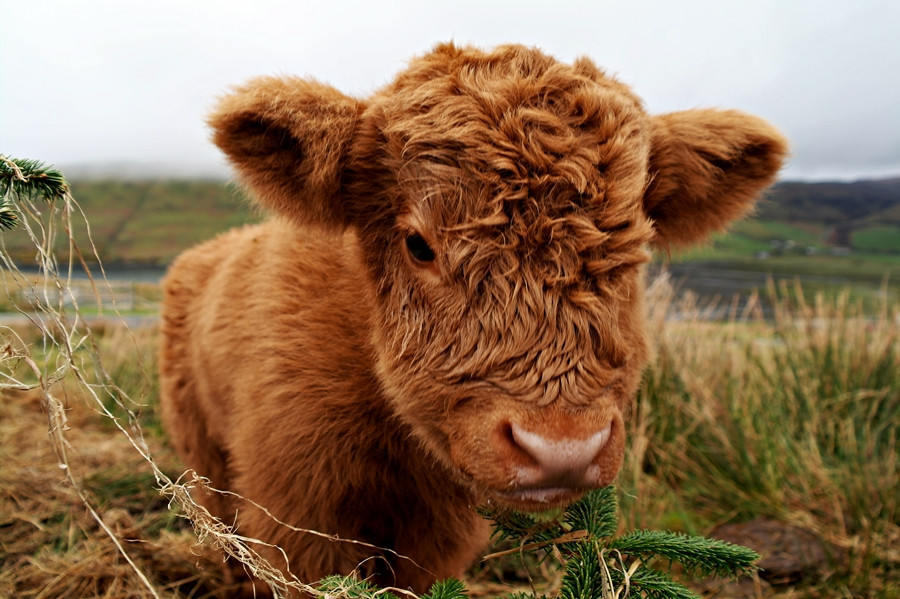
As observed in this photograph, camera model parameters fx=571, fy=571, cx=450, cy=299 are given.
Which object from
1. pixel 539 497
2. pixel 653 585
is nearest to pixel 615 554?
pixel 653 585

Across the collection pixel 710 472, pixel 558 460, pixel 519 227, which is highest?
pixel 519 227

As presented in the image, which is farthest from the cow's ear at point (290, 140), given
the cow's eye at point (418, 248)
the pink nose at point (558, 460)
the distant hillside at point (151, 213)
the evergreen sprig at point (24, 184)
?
the distant hillside at point (151, 213)

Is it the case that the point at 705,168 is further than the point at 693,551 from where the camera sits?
Yes

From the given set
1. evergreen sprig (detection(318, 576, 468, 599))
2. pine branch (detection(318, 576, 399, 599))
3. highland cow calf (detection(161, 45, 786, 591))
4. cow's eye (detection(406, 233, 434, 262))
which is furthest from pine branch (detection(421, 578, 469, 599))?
cow's eye (detection(406, 233, 434, 262))

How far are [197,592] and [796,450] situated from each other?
5.01 metres

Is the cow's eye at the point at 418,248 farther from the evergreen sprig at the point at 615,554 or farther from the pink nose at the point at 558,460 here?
the evergreen sprig at the point at 615,554

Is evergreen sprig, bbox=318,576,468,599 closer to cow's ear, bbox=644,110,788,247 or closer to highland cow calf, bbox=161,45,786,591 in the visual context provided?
highland cow calf, bbox=161,45,786,591

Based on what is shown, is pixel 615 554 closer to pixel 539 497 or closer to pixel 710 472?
pixel 539 497

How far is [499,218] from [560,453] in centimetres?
81

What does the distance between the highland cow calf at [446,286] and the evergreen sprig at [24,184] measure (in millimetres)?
645

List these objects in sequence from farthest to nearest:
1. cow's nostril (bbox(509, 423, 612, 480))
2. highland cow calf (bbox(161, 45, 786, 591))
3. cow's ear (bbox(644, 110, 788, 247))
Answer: cow's ear (bbox(644, 110, 788, 247)), highland cow calf (bbox(161, 45, 786, 591)), cow's nostril (bbox(509, 423, 612, 480))

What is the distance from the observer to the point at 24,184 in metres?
1.94

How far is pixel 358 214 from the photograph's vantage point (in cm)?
263

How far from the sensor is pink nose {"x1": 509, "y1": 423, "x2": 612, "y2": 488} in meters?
1.73
